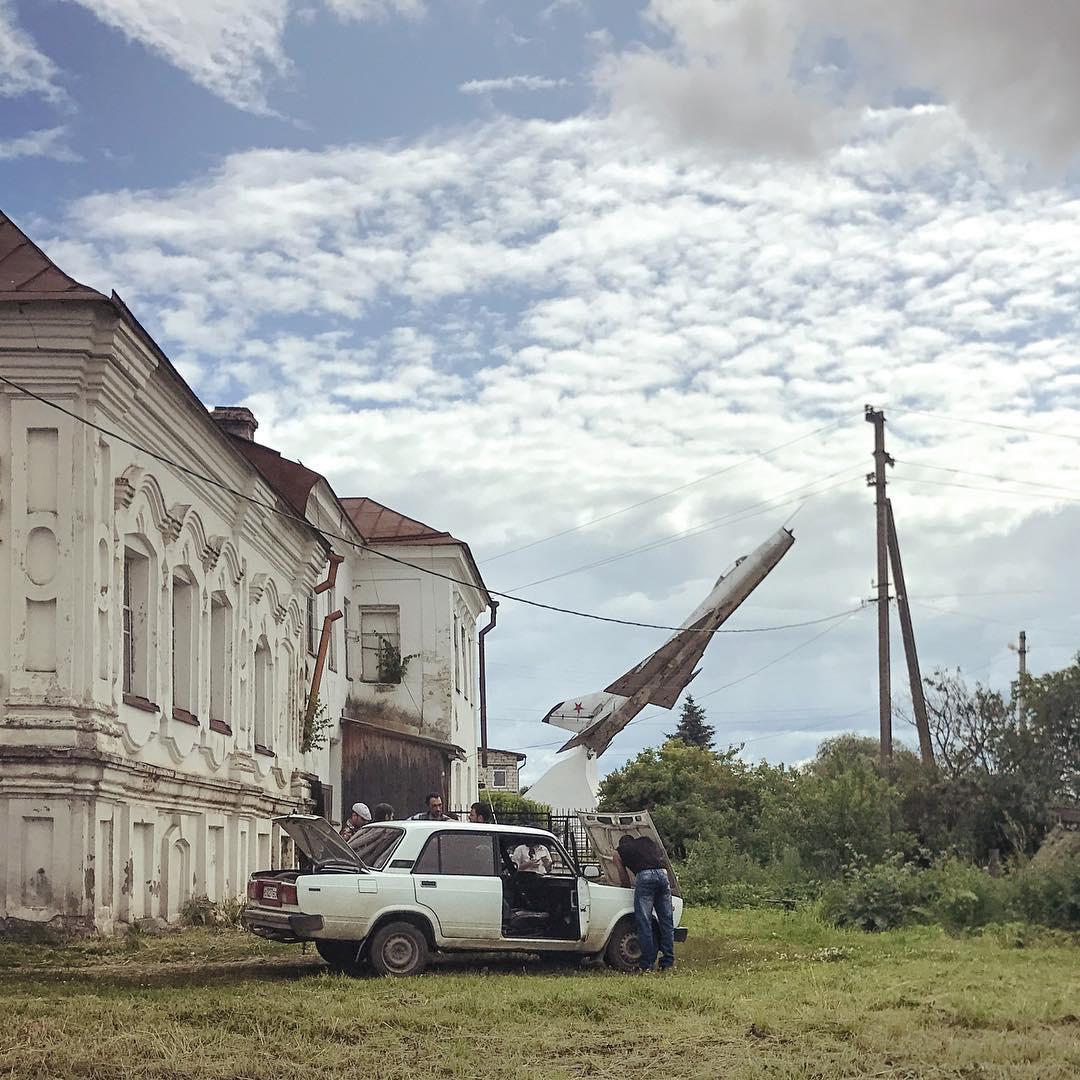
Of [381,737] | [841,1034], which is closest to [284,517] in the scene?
[381,737]

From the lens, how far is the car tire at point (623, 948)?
15156 mm

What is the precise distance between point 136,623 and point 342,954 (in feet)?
20.6

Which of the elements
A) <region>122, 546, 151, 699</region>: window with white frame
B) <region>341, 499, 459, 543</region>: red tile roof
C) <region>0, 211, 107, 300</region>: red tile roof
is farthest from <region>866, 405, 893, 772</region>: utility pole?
<region>0, 211, 107, 300</region>: red tile roof

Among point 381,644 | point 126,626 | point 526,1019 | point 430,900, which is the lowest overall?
point 526,1019

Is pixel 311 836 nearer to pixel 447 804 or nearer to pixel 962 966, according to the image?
pixel 962 966

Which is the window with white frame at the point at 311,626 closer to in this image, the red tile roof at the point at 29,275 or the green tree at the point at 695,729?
the red tile roof at the point at 29,275

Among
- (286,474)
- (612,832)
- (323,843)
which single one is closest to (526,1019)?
(323,843)

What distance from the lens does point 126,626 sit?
61.1ft

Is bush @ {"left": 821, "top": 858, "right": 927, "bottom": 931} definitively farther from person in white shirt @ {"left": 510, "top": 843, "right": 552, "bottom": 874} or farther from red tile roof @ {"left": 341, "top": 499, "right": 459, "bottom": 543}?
red tile roof @ {"left": 341, "top": 499, "right": 459, "bottom": 543}

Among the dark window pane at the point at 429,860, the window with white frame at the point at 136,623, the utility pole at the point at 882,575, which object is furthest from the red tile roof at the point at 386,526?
the dark window pane at the point at 429,860

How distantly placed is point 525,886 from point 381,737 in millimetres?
17598

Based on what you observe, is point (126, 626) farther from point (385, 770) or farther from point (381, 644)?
point (381, 644)

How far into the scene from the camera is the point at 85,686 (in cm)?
1589

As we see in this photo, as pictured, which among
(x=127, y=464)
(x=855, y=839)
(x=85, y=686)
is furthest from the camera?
(x=855, y=839)
